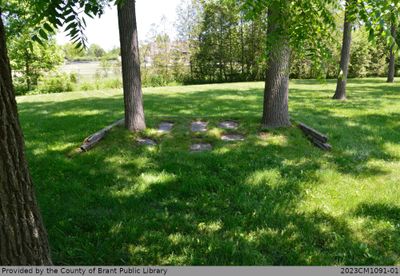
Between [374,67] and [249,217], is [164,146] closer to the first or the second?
[249,217]

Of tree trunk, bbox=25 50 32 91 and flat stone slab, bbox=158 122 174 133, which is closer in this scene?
flat stone slab, bbox=158 122 174 133

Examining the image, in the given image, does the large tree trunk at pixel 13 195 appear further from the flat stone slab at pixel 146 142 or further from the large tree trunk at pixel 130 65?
the large tree trunk at pixel 130 65

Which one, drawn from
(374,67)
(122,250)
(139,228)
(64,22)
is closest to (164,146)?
(139,228)

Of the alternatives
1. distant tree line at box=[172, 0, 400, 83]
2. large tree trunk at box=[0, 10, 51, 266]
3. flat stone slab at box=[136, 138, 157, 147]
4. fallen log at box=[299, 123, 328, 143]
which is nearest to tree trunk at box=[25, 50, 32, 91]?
distant tree line at box=[172, 0, 400, 83]

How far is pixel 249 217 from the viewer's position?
3797mm

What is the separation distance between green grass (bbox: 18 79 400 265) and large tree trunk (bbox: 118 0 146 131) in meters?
0.37

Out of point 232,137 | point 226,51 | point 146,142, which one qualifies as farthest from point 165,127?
point 226,51

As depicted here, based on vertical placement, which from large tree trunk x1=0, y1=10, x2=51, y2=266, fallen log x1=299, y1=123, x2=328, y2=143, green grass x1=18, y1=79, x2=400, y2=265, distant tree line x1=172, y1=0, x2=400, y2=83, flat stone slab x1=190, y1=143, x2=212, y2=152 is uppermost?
distant tree line x1=172, y1=0, x2=400, y2=83

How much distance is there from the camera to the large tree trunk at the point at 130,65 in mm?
6109

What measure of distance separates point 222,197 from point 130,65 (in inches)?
133

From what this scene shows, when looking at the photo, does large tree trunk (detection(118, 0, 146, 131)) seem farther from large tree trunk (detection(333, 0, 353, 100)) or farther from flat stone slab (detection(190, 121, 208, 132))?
large tree trunk (detection(333, 0, 353, 100))

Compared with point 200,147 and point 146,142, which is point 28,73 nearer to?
point 146,142

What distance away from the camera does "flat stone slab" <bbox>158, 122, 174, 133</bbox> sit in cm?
699

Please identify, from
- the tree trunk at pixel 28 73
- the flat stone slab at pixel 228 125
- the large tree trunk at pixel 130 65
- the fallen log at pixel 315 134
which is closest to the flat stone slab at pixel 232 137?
the flat stone slab at pixel 228 125
